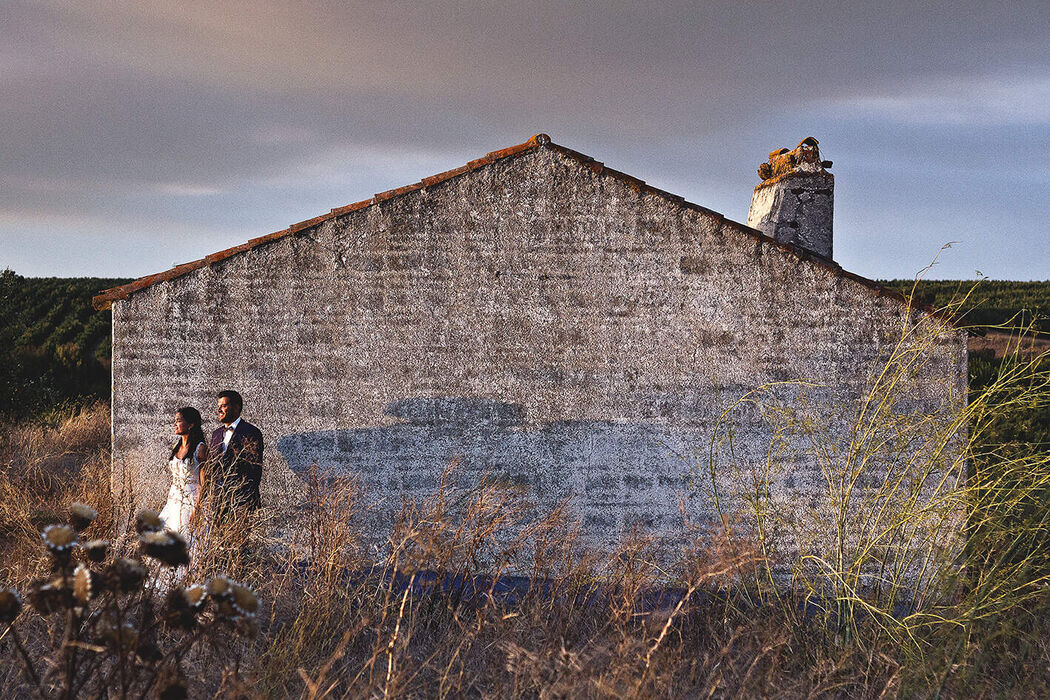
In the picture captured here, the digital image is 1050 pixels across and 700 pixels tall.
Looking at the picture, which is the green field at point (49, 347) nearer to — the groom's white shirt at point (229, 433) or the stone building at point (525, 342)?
the stone building at point (525, 342)

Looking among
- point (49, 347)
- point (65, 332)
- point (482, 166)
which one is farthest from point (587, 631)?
point (65, 332)

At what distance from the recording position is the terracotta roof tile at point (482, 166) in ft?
25.1

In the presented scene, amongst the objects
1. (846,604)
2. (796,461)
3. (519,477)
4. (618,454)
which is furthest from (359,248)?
(846,604)

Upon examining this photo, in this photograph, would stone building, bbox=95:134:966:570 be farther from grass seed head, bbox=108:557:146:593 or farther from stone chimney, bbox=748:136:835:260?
grass seed head, bbox=108:557:146:593

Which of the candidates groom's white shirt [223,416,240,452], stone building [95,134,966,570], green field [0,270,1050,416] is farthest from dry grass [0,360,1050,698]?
green field [0,270,1050,416]

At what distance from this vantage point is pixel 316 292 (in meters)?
7.68

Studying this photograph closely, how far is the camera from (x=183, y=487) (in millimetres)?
6324

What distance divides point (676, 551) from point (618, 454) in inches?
42.8

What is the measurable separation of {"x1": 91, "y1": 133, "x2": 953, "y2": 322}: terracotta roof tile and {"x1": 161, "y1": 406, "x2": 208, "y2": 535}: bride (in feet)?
6.03

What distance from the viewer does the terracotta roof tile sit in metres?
7.66

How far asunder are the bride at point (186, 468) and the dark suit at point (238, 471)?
6.1 inches

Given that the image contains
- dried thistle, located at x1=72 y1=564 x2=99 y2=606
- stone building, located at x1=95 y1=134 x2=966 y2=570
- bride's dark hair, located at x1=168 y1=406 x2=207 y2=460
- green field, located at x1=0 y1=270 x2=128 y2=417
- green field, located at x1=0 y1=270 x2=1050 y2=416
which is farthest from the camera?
green field, located at x1=0 y1=270 x2=128 y2=417

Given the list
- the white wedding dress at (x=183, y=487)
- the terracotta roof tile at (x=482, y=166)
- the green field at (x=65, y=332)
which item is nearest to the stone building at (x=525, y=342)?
the terracotta roof tile at (x=482, y=166)

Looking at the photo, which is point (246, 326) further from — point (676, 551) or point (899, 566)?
point (899, 566)
